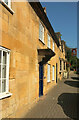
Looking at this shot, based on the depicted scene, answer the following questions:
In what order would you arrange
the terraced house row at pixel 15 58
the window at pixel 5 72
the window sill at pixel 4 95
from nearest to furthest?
1. the window sill at pixel 4 95
2. the terraced house row at pixel 15 58
3. the window at pixel 5 72

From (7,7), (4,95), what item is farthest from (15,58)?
(7,7)

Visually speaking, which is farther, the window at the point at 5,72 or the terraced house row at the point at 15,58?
the window at the point at 5,72

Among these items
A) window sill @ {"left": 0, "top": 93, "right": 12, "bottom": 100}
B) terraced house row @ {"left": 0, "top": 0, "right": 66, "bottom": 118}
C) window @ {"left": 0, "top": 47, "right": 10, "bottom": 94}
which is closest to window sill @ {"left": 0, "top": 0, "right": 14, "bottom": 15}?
terraced house row @ {"left": 0, "top": 0, "right": 66, "bottom": 118}

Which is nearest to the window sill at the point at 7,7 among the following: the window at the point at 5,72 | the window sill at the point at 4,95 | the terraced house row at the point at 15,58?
the terraced house row at the point at 15,58

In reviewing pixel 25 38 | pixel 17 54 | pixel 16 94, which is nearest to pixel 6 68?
pixel 17 54

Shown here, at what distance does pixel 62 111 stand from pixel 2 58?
143 inches

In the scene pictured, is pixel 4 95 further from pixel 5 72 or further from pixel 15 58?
pixel 15 58

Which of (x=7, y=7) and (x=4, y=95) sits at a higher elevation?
(x=7, y=7)

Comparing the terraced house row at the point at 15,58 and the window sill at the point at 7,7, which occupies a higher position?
the window sill at the point at 7,7

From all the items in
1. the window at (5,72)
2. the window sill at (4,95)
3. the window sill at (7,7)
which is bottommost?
the window sill at (4,95)

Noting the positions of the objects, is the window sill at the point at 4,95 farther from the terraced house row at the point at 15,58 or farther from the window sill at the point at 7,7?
the window sill at the point at 7,7

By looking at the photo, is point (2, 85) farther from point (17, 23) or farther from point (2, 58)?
point (17, 23)

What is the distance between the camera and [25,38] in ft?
16.9

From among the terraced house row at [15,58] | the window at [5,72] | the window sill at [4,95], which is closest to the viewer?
the window sill at [4,95]
